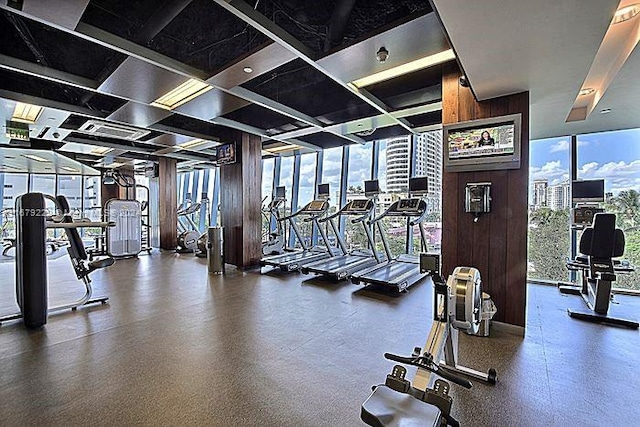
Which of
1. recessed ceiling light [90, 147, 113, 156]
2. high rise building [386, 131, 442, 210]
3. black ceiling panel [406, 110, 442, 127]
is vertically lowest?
high rise building [386, 131, 442, 210]

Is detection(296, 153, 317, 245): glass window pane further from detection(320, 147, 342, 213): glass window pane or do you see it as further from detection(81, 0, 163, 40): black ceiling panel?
detection(81, 0, 163, 40): black ceiling panel

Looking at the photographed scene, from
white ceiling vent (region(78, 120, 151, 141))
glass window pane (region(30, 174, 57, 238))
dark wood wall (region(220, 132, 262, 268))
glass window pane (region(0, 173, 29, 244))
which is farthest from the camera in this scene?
glass window pane (region(30, 174, 57, 238))

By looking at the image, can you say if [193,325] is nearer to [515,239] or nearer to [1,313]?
[1,313]

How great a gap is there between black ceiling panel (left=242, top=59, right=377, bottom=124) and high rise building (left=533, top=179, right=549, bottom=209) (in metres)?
3.53

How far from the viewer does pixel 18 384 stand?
8.16ft

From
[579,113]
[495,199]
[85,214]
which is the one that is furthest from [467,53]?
[85,214]

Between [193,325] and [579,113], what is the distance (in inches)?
256

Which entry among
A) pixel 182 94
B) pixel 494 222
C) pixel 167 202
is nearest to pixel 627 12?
pixel 494 222

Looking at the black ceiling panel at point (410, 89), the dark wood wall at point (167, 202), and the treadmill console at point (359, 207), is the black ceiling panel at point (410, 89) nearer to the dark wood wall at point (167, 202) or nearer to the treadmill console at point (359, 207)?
the treadmill console at point (359, 207)

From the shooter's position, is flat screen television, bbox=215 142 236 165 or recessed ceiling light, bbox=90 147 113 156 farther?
recessed ceiling light, bbox=90 147 113 156

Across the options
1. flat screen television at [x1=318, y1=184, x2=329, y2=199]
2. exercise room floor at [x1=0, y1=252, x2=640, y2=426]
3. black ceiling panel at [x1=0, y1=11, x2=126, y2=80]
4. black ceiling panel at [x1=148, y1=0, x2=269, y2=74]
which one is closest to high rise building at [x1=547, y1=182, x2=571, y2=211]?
exercise room floor at [x1=0, y1=252, x2=640, y2=426]

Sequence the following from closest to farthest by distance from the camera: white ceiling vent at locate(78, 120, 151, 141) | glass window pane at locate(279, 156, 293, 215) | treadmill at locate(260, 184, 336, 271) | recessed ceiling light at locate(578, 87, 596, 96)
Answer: recessed ceiling light at locate(578, 87, 596, 96) → white ceiling vent at locate(78, 120, 151, 141) → treadmill at locate(260, 184, 336, 271) → glass window pane at locate(279, 156, 293, 215)

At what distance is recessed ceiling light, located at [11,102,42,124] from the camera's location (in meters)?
5.32

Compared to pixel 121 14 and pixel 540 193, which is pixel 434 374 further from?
pixel 540 193
